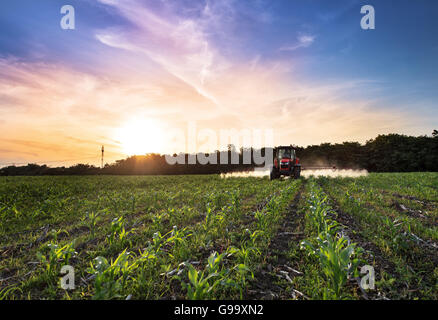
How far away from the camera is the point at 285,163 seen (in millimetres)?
19562

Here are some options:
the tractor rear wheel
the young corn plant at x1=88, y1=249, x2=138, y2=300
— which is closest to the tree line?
the tractor rear wheel

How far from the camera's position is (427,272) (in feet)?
11.0

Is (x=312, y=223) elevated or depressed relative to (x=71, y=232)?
elevated

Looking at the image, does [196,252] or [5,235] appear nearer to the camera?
[196,252]

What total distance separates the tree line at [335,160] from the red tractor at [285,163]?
18055 millimetres

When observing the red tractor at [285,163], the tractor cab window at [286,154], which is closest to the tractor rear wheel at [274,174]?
the red tractor at [285,163]

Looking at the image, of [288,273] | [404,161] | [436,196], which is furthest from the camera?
[404,161]

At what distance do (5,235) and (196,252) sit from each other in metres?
5.96

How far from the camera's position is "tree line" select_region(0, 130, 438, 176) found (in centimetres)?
4166

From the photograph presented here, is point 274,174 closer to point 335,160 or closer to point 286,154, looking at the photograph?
point 286,154

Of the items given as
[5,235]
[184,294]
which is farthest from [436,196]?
[5,235]

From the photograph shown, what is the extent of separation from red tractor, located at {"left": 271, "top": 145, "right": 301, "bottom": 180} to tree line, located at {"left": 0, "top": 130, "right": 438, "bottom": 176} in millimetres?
18055
